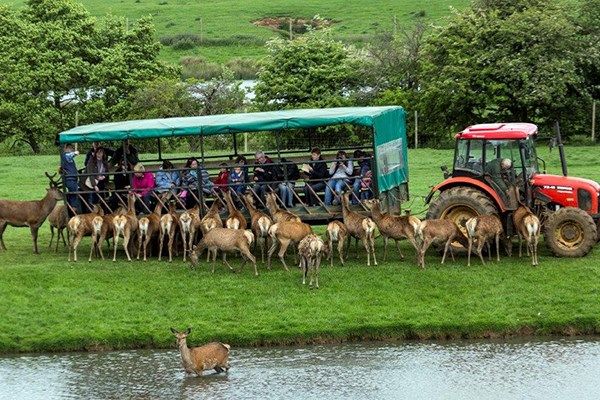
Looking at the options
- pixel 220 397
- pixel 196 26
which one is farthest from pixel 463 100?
pixel 196 26

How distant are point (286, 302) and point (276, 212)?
3.53 metres

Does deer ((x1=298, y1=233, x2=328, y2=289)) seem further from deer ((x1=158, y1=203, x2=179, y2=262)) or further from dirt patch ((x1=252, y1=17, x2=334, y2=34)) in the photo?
dirt patch ((x1=252, y1=17, x2=334, y2=34))

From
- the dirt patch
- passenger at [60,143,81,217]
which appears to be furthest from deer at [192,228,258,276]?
the dirt patch

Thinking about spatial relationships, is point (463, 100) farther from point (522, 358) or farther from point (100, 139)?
point (522, 358)

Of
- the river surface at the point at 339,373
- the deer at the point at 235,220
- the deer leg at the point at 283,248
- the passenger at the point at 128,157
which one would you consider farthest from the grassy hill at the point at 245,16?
the river surface at the point at 339,373

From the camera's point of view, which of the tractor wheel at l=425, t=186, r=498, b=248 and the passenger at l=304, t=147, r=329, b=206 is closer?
the tractor wheel at l=425, t=186, r=498, b=248

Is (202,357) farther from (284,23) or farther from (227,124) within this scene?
(284,23)

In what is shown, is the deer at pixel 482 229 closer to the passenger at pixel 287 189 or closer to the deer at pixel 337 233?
the deer at pixel 337 233

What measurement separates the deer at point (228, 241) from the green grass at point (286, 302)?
0.43 m

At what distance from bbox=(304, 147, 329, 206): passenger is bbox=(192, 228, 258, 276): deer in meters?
2.08

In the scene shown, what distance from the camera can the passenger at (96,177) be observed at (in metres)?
28.0

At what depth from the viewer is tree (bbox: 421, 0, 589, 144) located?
1777 inches

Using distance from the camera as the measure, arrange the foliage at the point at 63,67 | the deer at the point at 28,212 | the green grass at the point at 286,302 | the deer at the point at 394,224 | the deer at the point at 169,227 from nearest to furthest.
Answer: the green grass at the point at 286,302 → the deer at the point at 394,224 → the deer at the point at 169,227 → the deer at the point at 28,212 → the foliage at the point at 63,67

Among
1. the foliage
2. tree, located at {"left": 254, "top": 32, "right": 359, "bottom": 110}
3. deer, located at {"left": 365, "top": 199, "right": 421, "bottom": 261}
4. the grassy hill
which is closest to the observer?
deer, located at {"left": 365, "top": 199, "right": 421, "bottom": 261}
